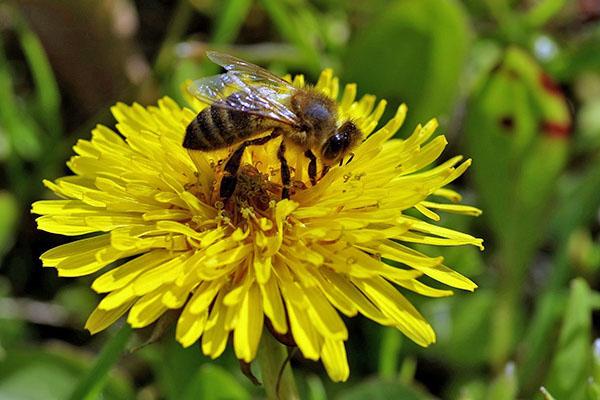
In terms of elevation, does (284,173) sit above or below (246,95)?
below

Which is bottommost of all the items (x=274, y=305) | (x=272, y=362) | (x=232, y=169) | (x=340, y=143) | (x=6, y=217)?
(x=6, y=217)

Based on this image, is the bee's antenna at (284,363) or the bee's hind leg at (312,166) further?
the bee's hind leg at (312,166)

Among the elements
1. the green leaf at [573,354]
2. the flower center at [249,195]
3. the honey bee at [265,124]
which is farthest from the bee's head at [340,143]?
the green leaf at [573,354]

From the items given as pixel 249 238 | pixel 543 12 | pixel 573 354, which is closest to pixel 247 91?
pixel 249 238

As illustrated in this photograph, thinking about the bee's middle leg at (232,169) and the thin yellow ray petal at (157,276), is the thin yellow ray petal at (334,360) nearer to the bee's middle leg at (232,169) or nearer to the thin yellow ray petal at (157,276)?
the thin yellow ray petal at (157,276)

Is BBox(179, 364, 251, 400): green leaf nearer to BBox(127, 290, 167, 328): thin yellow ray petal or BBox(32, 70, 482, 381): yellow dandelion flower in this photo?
BBox(32, 70, 482, 381): yellow dandelion flower

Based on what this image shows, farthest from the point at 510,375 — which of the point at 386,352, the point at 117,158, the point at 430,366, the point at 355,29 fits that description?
the point at 355,29

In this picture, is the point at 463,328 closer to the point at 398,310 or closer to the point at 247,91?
the point at 398,310

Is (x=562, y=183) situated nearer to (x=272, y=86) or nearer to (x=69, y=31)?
(x=272, y=86)
